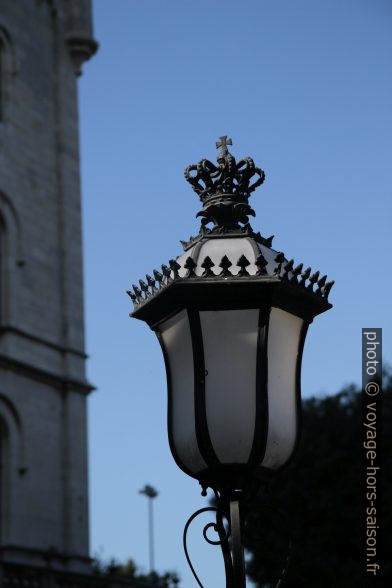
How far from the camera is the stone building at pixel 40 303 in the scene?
25594 millimetres

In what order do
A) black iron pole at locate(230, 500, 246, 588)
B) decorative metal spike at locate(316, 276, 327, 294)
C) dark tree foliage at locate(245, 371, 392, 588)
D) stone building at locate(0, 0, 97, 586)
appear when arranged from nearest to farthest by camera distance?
black iron pole at locate(230, 500, 246, 588) < decorative metal spike at locate(316, 276, 327, 294) < stone building at locate(0, 0, 97, 586) < dark tree foliage at locate(245, 371, 392, 588)

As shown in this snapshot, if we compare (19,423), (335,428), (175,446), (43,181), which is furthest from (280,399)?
(335,428)

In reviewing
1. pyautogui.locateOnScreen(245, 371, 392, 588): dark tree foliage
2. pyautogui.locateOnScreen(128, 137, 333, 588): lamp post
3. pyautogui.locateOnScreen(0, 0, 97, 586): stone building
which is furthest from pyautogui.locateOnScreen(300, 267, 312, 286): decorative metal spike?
pyautogui.locateOnScreen(245, 371, 392, 588): dark tree foliage

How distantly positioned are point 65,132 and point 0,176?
10.1 feet

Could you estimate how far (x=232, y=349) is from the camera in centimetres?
471

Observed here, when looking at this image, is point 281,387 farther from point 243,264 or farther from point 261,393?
point 243,264

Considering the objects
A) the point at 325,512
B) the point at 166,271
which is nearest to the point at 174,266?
the point at 166,271

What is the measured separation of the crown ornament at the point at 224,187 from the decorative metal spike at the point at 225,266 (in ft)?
1.26

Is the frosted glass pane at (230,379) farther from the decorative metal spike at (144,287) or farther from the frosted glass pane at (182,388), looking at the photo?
the decorative metal spike at (144,287)

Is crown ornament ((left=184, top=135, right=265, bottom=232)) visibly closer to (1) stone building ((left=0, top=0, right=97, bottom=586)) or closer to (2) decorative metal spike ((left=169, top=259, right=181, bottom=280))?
(2) decorative metal spike ((left=169, top=259, right=181, bottom=280))

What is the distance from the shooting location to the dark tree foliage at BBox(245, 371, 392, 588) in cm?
3381

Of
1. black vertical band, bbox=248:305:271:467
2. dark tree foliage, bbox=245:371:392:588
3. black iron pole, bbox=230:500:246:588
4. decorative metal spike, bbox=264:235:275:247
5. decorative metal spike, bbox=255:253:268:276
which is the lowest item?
black iron pole, bbox=230:500:246:588

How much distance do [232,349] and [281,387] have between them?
21cm

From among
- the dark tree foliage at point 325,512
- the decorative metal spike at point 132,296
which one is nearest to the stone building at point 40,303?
the dark tree foliage at point 325,512
